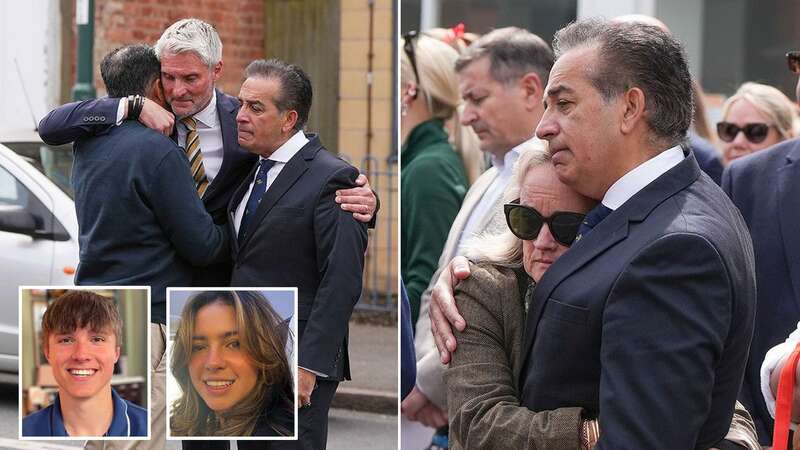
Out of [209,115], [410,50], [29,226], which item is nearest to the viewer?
[209,115]

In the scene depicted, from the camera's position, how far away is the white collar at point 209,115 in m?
4.56

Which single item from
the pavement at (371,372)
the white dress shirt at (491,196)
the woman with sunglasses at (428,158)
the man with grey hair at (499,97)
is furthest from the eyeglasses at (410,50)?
the pavement at (371,372)

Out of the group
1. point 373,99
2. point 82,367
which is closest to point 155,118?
point 82,367

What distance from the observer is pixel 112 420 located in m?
4.14

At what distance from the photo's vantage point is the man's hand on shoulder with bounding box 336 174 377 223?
4.57 metres

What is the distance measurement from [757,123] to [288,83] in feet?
12.8

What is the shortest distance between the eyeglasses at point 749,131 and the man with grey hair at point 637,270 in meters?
4.94

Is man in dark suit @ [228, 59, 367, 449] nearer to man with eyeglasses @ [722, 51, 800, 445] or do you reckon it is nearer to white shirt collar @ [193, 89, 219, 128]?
white shirt collar @ [193, 89, 219, 128]

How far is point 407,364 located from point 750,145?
420 cm

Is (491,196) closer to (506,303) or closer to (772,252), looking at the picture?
(772,252)

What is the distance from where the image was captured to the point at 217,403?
4109 mm

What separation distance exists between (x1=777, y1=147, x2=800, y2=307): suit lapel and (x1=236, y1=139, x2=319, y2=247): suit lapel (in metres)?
1.43

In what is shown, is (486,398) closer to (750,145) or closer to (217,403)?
(217,403)

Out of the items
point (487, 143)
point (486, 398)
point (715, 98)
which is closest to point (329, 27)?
point (715, 98)
